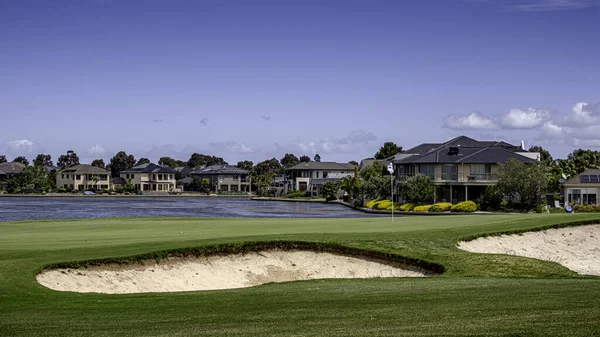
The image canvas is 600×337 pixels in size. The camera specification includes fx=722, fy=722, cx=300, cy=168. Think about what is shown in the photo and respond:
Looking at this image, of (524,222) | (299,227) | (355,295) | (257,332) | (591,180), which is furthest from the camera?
(591,180)

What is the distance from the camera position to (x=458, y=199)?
8831 centimetres

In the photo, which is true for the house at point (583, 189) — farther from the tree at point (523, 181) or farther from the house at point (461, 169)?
the house at point (461, 169)

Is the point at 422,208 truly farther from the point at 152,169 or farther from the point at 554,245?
the point at 152,169

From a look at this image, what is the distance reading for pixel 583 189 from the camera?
78062mm

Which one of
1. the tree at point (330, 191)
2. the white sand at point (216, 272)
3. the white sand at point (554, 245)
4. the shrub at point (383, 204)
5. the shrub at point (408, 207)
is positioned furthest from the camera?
the tree at point (330, 191)

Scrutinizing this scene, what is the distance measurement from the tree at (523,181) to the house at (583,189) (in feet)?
10.1

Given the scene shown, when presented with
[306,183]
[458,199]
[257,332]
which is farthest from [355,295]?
[306,183]

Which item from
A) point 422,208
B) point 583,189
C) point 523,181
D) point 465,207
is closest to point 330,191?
point 422,208

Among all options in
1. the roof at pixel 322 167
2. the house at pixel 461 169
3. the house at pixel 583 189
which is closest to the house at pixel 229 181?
the roof at pixel 322 167

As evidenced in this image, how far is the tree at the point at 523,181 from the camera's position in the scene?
250ft

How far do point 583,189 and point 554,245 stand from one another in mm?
48767

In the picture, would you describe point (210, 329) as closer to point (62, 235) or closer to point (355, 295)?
point (355, 295)

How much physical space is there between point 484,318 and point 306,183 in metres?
152

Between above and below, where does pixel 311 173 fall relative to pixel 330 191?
above
